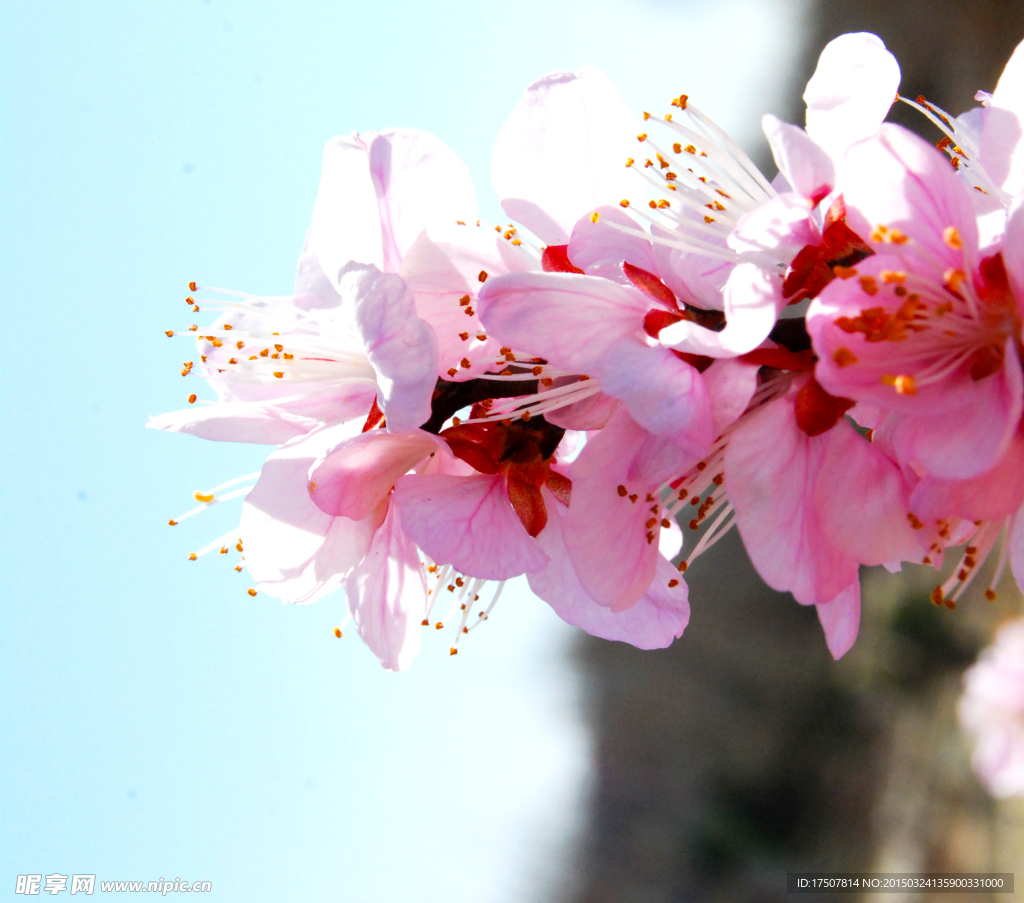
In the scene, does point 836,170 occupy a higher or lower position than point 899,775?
higher

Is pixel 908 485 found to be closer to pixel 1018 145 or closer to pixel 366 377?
pixel 1018 145

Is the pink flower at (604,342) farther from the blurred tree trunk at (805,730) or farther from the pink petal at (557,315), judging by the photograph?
the blurred tree trunk at (805,730)

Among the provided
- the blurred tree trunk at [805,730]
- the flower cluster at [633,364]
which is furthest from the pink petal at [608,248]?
the blurred tree trunk at [805,730]

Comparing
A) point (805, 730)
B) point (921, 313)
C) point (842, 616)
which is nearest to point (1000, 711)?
point (805, 730)

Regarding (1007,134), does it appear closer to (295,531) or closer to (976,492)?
(976,492)

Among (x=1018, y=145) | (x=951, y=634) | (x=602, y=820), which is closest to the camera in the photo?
(x=1018, y=145)

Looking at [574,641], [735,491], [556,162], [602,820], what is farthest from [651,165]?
[602,820]
